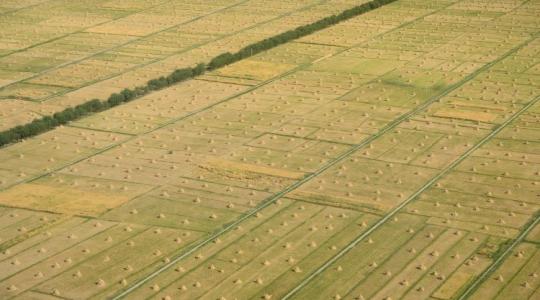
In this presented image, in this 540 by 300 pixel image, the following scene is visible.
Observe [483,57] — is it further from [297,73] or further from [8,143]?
[8,143]

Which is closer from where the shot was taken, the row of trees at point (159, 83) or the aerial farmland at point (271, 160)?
the aerial farmland at point (271, 160)

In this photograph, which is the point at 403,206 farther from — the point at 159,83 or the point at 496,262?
the point at 159,83

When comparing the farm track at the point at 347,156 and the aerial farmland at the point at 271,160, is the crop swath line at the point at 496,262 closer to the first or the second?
the aerial farmland at the point at 271,160

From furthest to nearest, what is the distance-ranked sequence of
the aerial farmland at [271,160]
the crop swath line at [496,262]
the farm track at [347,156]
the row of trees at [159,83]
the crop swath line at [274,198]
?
the row of trees at [159,83], the farm track at [347,156], the aerial farmland at [271,160], the crop swath line at [274,198], the crop swath line at [496,262]

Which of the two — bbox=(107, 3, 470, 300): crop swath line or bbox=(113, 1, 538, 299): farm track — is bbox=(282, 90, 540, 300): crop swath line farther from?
bbox=(107, 3, 470, 300): crop swath line

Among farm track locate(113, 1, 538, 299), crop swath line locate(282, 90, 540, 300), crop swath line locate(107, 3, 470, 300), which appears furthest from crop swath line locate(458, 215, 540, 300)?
crop swath line locate(107, 3, 470, 300)

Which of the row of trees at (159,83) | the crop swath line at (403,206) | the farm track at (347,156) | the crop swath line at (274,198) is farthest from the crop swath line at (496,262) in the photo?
the row of trees at (159,83)
